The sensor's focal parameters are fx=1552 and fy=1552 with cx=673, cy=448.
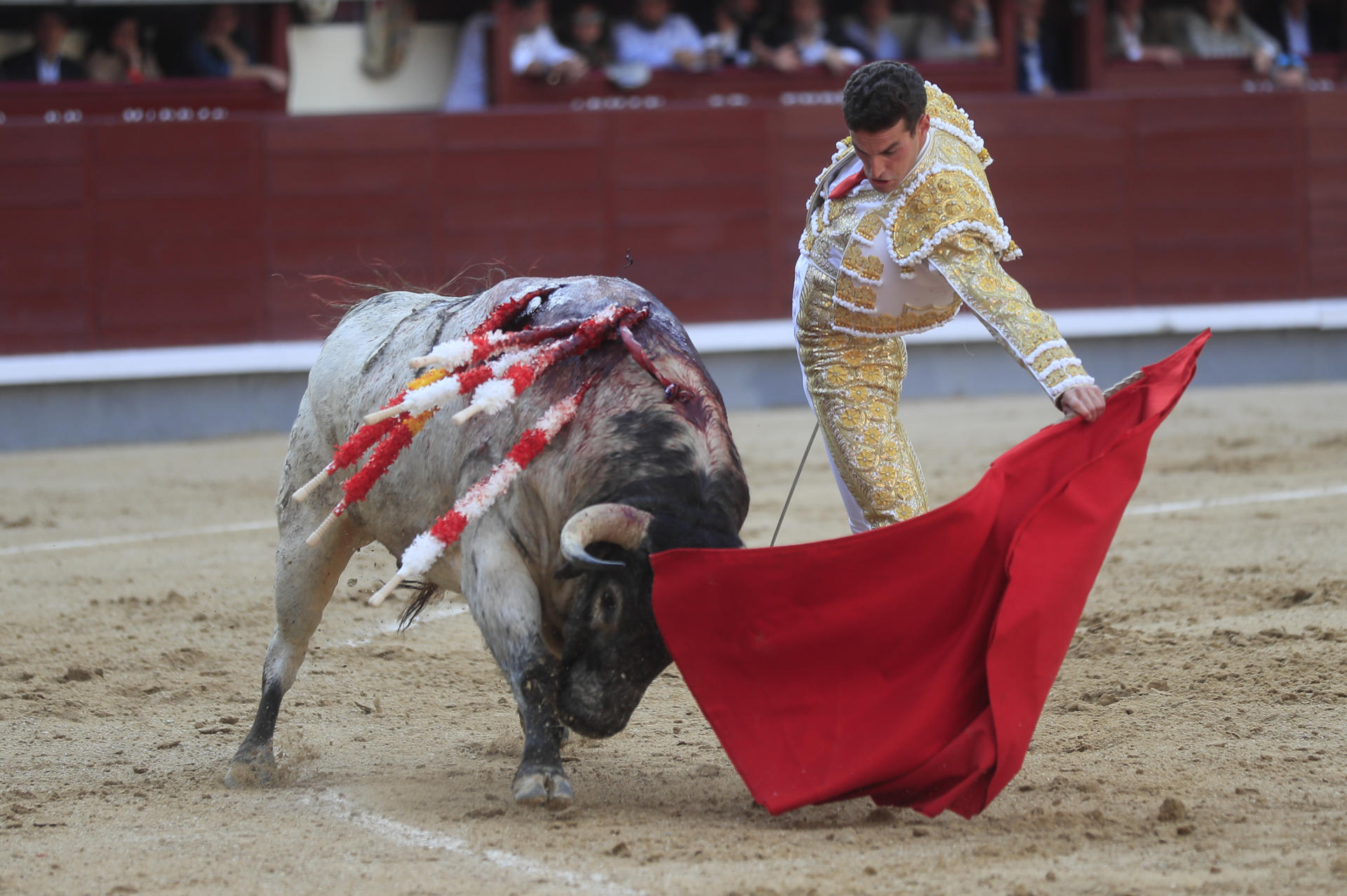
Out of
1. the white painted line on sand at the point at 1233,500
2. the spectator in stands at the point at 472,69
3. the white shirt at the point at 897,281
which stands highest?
the white shirt at the point at 897,281

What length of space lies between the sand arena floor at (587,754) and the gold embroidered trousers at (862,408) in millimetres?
539

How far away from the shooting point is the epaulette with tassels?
8.30 ft

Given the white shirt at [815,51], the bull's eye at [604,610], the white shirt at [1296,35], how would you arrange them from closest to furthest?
1. the bull's eye at [604,610]
2. the white shirt at [815,51]
3. the white shirt at [1296,35]

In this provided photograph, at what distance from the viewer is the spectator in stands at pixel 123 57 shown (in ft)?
25.7

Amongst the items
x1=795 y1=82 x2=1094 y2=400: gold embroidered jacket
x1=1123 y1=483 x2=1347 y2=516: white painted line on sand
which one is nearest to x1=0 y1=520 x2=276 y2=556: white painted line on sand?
x1=1123 y1=483 x2=1347 y2=516: white painted line on sand

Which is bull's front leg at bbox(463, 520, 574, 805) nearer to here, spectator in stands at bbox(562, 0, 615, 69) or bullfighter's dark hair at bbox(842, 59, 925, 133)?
bullfighter's dark hair at bbox(842, 59, 925, 133)

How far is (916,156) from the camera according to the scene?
8.60 feet

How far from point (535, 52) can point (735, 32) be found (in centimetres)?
117

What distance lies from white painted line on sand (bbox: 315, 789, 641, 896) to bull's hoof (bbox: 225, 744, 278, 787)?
0.47ft

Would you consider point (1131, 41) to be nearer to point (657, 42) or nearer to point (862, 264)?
point (657, 42)

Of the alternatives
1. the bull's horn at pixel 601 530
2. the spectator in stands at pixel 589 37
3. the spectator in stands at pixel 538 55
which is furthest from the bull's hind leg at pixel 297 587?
the spectator in stands at pixel 589 37

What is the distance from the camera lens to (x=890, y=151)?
2.53 meters

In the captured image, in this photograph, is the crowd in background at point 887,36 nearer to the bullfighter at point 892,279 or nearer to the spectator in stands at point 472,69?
the spectator in stands at point 472,69

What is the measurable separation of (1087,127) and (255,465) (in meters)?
4.97
